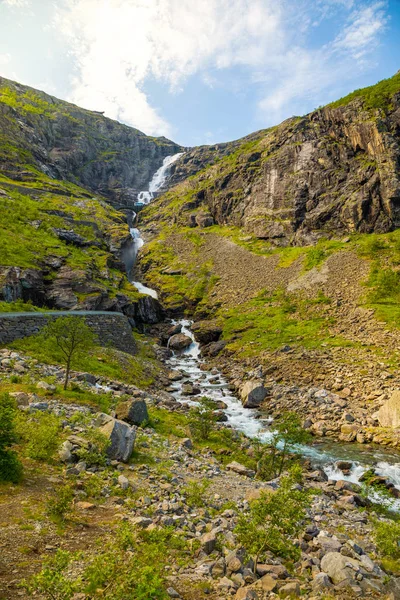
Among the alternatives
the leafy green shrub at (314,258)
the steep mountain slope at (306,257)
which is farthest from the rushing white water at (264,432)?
the leafy green shrub at (314,258)

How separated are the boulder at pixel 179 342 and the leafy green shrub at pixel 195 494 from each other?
42995 mm

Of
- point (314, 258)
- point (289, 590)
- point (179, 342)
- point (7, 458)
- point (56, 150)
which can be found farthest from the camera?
point (56, 150)

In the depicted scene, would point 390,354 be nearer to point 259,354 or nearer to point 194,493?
point 259,354

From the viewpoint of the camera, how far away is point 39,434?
12.8 metres

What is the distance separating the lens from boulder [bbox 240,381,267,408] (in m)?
34.7

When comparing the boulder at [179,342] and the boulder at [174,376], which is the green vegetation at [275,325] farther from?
the boulder at [174,376]

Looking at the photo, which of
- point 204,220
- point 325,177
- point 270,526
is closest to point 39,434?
point 270,526

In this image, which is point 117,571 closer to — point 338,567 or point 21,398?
point 338,567

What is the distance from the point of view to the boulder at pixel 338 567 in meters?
9.26

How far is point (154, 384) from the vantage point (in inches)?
1430

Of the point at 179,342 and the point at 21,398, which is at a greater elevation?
the point at 21,398

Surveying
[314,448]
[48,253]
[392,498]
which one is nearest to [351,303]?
[314,448]

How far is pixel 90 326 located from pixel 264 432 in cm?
2403

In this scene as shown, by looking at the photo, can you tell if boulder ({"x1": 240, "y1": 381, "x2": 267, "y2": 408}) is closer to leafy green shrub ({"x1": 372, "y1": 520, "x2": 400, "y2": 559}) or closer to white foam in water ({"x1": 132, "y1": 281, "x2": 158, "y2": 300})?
leafy green shrub ({"x1": 372, "y1": 520, "x2": 400, "y2": 559})
